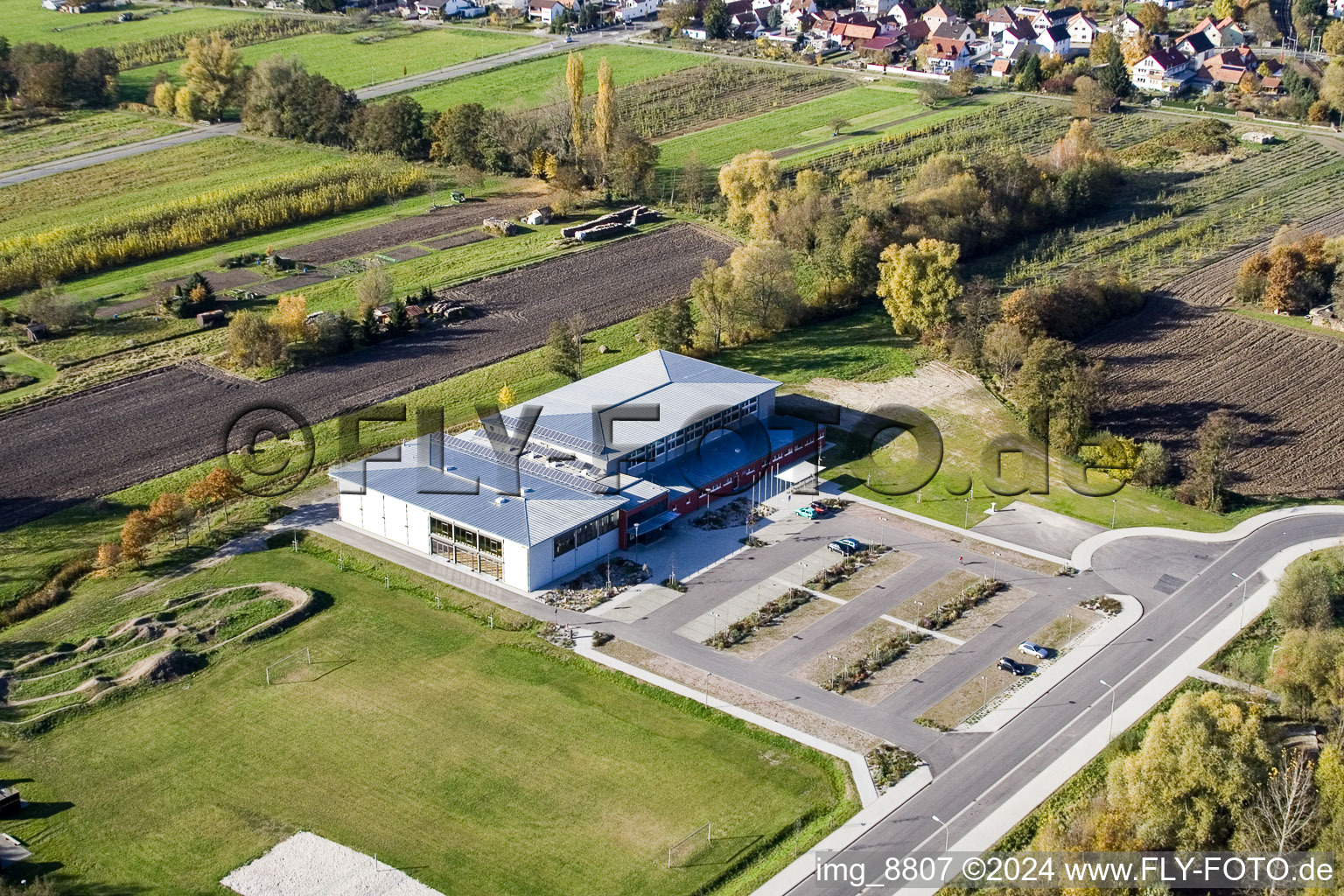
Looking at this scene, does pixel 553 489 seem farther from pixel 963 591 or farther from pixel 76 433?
pixel 76 433

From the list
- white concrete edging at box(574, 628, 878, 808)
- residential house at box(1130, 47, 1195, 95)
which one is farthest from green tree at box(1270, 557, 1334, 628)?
residential house at box(1130, 47, 1195, 95)

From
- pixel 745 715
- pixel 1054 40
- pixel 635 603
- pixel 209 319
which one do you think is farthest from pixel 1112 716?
pixel 1054 40

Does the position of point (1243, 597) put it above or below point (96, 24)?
below

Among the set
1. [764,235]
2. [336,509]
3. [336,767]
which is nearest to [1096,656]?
[336,767]

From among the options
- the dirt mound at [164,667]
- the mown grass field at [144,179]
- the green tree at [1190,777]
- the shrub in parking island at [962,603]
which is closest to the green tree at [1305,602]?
the shrub in parking island at [962,603]

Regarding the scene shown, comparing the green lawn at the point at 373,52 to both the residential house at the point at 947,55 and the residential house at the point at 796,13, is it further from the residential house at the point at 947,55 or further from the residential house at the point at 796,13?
the residential house at the point at 947,55

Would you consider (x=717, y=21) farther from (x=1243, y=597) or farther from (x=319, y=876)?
(x=319, y=876)

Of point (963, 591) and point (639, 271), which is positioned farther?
point (639, 271)
